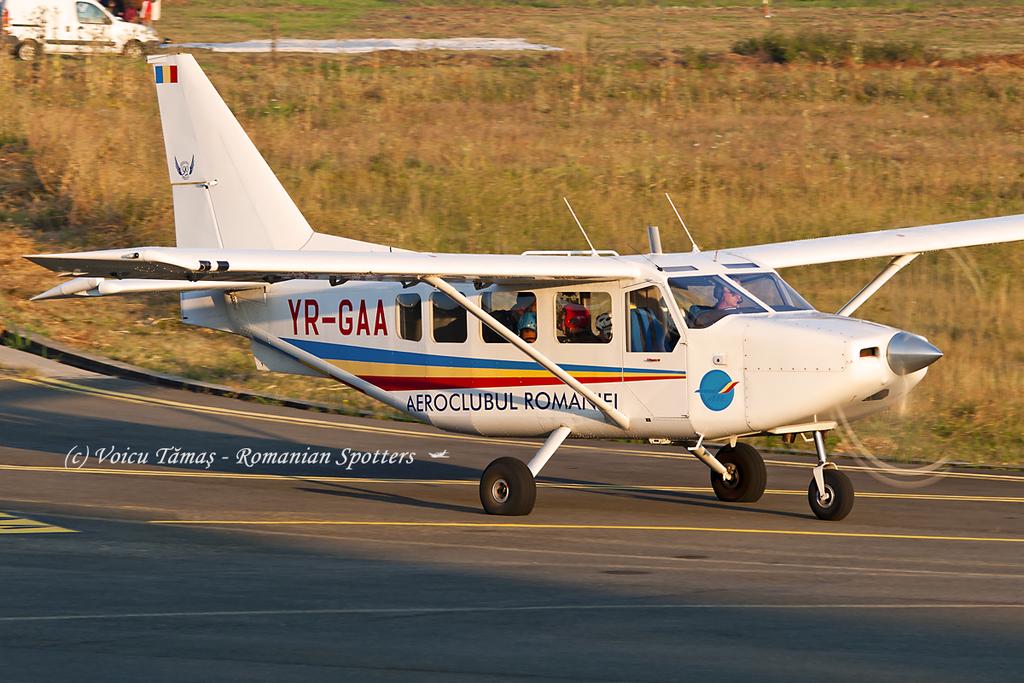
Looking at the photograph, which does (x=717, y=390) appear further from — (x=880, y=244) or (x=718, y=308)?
(x=880, y=244)

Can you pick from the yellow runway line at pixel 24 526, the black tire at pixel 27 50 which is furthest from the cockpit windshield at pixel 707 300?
the black tire at pixel 27 50

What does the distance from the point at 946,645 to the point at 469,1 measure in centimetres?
5211

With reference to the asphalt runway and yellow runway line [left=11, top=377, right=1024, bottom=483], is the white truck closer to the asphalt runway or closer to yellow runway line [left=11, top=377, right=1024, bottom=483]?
yellow runway line [left=11, top=377, right=1024, bottom=483]

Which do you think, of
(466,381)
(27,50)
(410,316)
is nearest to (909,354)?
(466,381)

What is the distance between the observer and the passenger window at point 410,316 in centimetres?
1442

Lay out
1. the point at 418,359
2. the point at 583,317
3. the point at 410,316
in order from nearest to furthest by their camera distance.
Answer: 1. the point at 583,317
2. the point at 418,359
3. the point at 410,316

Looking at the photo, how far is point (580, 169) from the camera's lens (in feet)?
97.1

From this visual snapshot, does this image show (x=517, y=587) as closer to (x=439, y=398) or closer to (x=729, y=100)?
(x=439, y=398)

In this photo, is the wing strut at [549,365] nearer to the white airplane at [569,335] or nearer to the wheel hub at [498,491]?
the white airplane at [569,335]

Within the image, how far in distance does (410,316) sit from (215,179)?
3110 mm

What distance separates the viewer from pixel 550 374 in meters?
13.7

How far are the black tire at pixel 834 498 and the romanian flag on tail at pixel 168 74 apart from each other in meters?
7.94

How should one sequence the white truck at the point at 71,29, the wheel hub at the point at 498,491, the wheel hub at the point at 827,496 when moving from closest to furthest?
the wheel hub at the point at 827,496 → the wheel hub at the point at 498,491 → the white truck at the point at 71,29

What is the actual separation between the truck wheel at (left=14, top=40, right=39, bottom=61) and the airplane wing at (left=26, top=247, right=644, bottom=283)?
86.4 feet
